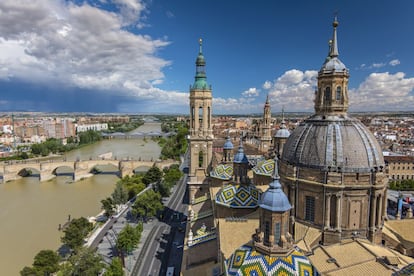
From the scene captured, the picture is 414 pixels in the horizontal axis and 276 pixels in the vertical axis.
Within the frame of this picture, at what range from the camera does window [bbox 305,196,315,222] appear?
1155 centimetres

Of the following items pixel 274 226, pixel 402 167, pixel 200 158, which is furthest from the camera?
pixel 402 167

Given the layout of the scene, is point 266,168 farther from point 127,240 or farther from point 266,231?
point 127,240

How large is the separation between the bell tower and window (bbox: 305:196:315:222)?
37.4 ft

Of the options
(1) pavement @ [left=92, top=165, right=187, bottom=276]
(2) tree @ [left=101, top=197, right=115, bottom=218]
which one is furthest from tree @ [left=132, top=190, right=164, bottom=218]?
(2) tree @ [left=101, top=197, right=115, bottom=218]

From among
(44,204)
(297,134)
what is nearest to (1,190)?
(44,204)

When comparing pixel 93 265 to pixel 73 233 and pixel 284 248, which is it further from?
pixel 284 248

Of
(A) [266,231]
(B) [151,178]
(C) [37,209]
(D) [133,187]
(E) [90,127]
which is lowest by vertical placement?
(C) [37,209]

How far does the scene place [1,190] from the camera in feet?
128

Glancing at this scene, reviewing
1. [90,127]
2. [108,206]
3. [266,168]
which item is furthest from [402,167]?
[90,127]

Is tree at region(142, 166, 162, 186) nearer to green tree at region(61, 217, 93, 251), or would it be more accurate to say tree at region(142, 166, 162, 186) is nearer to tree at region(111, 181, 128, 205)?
tree at region(111, 181, 128, 205)

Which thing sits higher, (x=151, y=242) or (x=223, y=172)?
(x=223, y=172)

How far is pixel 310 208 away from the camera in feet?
38.2

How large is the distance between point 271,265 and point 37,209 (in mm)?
31361

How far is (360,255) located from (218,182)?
426 inches
